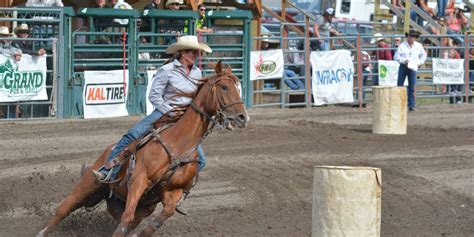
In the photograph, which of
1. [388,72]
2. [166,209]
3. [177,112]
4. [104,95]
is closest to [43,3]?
[104,95]

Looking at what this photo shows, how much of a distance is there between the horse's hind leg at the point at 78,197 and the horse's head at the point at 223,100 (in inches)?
51.5

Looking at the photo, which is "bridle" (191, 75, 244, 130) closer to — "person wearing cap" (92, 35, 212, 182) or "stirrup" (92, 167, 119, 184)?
"person wearing cap" (92, 35, 212, 182)

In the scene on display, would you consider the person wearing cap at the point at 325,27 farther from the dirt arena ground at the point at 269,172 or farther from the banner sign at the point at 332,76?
the dirt arena ground at the point at 269,172

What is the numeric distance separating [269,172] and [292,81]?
29.6 ft

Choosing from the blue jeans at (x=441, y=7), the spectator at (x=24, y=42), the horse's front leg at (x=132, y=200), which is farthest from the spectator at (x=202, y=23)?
the horse's front leg at (x=132, y=200)

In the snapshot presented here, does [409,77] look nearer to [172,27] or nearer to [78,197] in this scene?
[172,27]

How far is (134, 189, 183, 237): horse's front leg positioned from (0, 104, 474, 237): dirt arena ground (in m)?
1.07

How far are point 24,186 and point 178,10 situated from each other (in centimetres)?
890

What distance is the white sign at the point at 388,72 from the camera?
23.5 metres

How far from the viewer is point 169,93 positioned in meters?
9.15

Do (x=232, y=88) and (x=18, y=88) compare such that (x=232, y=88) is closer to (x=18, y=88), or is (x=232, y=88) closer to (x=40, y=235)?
(x=40, y=235)

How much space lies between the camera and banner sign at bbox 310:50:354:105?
22484 mm

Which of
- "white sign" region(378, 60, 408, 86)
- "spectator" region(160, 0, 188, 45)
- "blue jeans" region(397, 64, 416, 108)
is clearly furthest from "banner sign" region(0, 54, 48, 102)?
"white sign" region(378, 60, 408, 86)

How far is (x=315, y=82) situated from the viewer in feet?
73.8
